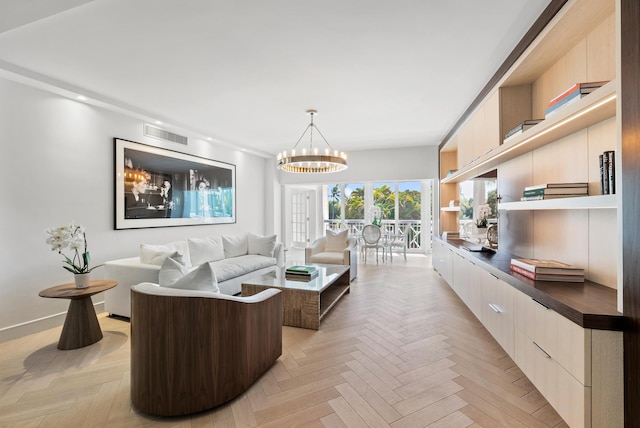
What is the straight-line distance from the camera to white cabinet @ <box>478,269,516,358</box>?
6.93ft

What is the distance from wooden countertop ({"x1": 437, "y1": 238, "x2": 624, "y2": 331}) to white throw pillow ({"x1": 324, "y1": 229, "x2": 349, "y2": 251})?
309 cm

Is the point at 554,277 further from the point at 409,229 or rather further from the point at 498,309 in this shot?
the point at 409,229

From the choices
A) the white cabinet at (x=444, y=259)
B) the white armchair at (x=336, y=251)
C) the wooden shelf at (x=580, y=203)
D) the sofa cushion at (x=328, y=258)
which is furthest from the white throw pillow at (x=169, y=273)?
the white cabinet at (x=444, y=259)

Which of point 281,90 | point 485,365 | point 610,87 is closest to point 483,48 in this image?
point 610,87

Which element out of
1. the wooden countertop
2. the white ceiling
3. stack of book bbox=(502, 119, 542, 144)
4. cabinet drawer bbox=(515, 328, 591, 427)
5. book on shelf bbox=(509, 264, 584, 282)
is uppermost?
the white ceiling

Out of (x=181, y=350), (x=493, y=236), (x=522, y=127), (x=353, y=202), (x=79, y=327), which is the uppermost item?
(x=522, y=127)

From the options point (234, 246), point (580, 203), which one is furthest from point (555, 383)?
point (234, 246)

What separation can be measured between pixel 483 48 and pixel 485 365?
259cm

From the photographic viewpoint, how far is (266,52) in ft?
8.18

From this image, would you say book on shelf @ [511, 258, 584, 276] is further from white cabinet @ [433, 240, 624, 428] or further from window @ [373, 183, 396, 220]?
window @ [373, 183, 396, 220]

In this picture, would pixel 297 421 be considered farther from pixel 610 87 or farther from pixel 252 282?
pixel 610 87

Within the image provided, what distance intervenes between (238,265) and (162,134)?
2.35m

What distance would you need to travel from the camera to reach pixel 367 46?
2408mm

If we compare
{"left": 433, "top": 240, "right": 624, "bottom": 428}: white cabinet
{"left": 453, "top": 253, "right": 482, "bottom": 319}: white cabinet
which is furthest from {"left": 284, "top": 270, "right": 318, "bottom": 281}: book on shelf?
{"left": 433, "top": 240, "right": 624, "bottom": 428}: white cabinet
